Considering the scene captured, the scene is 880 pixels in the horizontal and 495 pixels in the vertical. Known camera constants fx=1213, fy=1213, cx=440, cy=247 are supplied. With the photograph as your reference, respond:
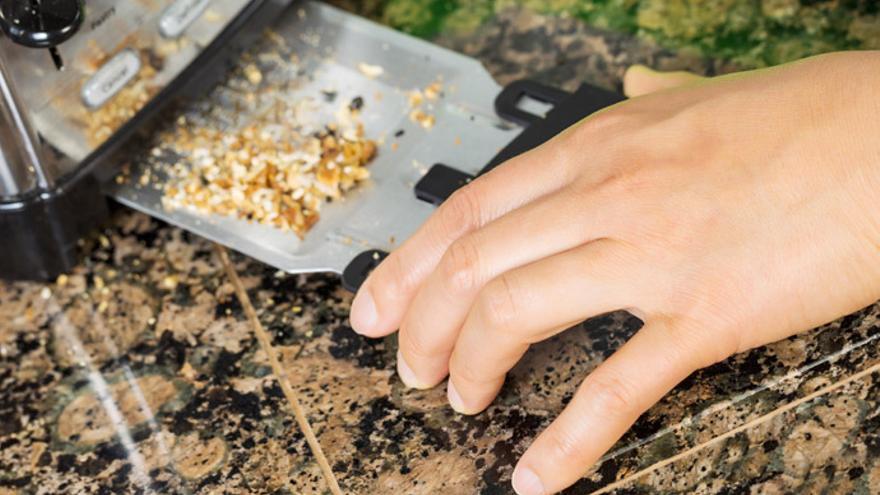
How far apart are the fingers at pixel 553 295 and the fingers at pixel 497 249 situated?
1 cm

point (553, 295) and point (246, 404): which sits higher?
point (553, 295)

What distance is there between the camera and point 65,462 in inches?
30.7

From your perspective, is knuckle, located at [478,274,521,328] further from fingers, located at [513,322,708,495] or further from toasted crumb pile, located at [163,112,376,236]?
toasted crumb pile, located at [163,112,376,236]

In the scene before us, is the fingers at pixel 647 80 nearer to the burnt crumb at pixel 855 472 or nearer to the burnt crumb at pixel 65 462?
the burnt crumb at pixel 855 472

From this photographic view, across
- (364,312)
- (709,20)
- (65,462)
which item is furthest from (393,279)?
(709,20)

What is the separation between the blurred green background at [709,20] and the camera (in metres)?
0.98

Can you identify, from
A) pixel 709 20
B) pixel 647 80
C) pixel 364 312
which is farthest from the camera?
pixel 709 20

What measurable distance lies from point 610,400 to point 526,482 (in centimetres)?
7

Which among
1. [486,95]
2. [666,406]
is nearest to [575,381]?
[666,406]

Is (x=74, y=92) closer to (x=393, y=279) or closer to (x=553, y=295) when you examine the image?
(x=393, y=279)

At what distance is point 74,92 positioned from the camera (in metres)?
0.83

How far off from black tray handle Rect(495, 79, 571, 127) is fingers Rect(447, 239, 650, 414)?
219 millimetres

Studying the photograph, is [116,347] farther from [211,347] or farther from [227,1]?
[227,1]

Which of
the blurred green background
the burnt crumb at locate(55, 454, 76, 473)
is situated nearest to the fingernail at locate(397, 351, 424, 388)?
the burnt crumb at locate(55, 454, 76, 473)
